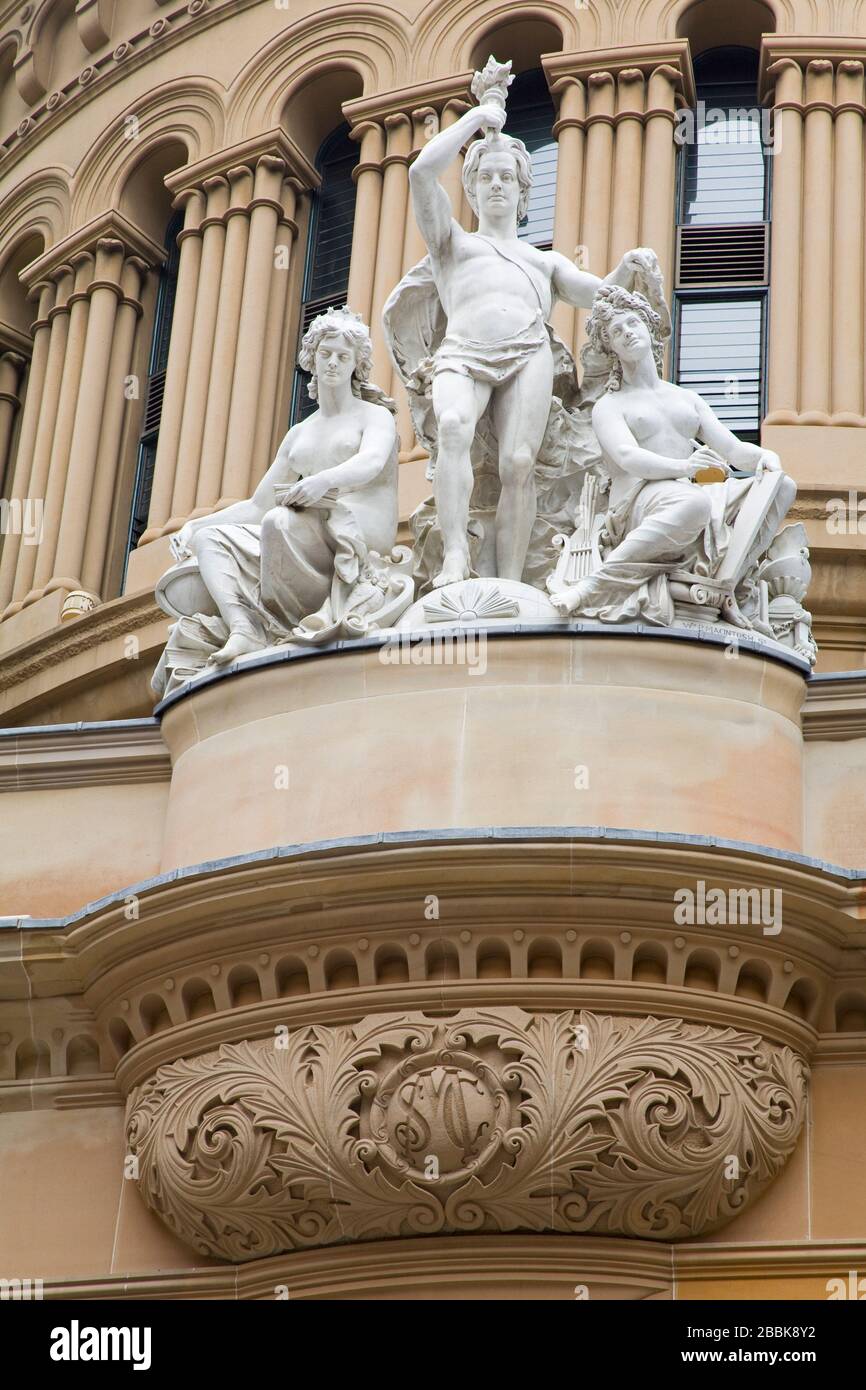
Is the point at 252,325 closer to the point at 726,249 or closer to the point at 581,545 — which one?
the point at 726,249

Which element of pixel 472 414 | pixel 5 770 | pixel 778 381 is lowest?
pixel 5 770

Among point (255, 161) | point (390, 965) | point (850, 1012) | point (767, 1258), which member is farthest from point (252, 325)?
point (767, 1258)

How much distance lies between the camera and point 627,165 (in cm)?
2139

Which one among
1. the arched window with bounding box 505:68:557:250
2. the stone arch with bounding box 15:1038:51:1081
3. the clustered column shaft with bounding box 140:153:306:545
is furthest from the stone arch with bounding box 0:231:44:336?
the stone arch with bounding box 15:1038:51:1081

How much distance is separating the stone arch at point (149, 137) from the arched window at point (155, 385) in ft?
2.31

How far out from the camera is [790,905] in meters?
12.2

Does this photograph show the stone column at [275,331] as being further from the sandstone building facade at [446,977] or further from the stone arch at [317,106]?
the sandstone building facade at [446,977]

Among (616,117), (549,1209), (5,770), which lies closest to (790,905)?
(549,1209)

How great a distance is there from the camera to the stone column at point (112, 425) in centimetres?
2300

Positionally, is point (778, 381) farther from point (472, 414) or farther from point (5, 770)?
point (5, 770)

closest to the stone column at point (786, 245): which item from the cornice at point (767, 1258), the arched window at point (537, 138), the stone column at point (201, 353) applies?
the arched window at point (537, 138)

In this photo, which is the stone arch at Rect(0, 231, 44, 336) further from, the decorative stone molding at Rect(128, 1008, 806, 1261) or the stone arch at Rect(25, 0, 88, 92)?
the decorative stone molding at Rect(128, 1008, 806, 1261)

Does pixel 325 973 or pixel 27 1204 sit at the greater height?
pixel 325 973
